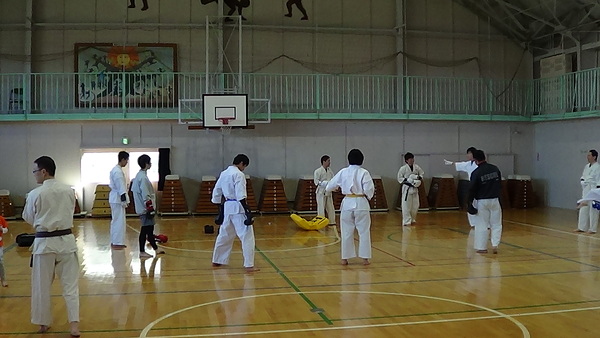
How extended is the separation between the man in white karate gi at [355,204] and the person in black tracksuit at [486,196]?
203cm

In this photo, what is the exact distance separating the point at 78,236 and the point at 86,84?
265 inches

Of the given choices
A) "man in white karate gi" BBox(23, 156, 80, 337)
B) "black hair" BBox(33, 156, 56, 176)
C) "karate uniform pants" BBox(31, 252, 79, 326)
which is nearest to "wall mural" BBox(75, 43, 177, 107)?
"black hair" BBox(33, 156, 56, 176)

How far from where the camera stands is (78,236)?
1288cm

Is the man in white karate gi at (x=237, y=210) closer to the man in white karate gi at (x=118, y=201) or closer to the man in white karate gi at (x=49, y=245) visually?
the man in white karate gi at (x=118, y=201)

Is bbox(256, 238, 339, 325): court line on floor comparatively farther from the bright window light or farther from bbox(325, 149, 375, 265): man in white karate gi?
the bright window light

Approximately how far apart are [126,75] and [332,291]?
13081 millimetres

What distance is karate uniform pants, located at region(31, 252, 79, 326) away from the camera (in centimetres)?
544

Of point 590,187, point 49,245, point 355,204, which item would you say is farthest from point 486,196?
point 49,245

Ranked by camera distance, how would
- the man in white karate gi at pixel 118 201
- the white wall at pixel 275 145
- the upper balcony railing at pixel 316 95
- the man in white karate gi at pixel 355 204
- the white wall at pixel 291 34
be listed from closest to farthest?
the man in white karate gi at pixel 355 204
the man in white karate gi at pixel 118 201
the upper balcony railing at pixel 316 95
the white wall at pixel 275 145
the white wall at pixel 291 34

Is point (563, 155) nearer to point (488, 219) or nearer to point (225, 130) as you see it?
point (488, 219)

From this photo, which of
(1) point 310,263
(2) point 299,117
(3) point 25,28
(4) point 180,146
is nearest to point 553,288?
(1) point 310,263

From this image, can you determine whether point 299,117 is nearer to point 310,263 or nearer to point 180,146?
point 180,146

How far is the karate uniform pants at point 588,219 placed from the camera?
12.6m

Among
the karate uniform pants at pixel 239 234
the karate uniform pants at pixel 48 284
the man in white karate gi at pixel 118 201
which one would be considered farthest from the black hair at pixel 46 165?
the man in white karate gi at pixel 118 201
